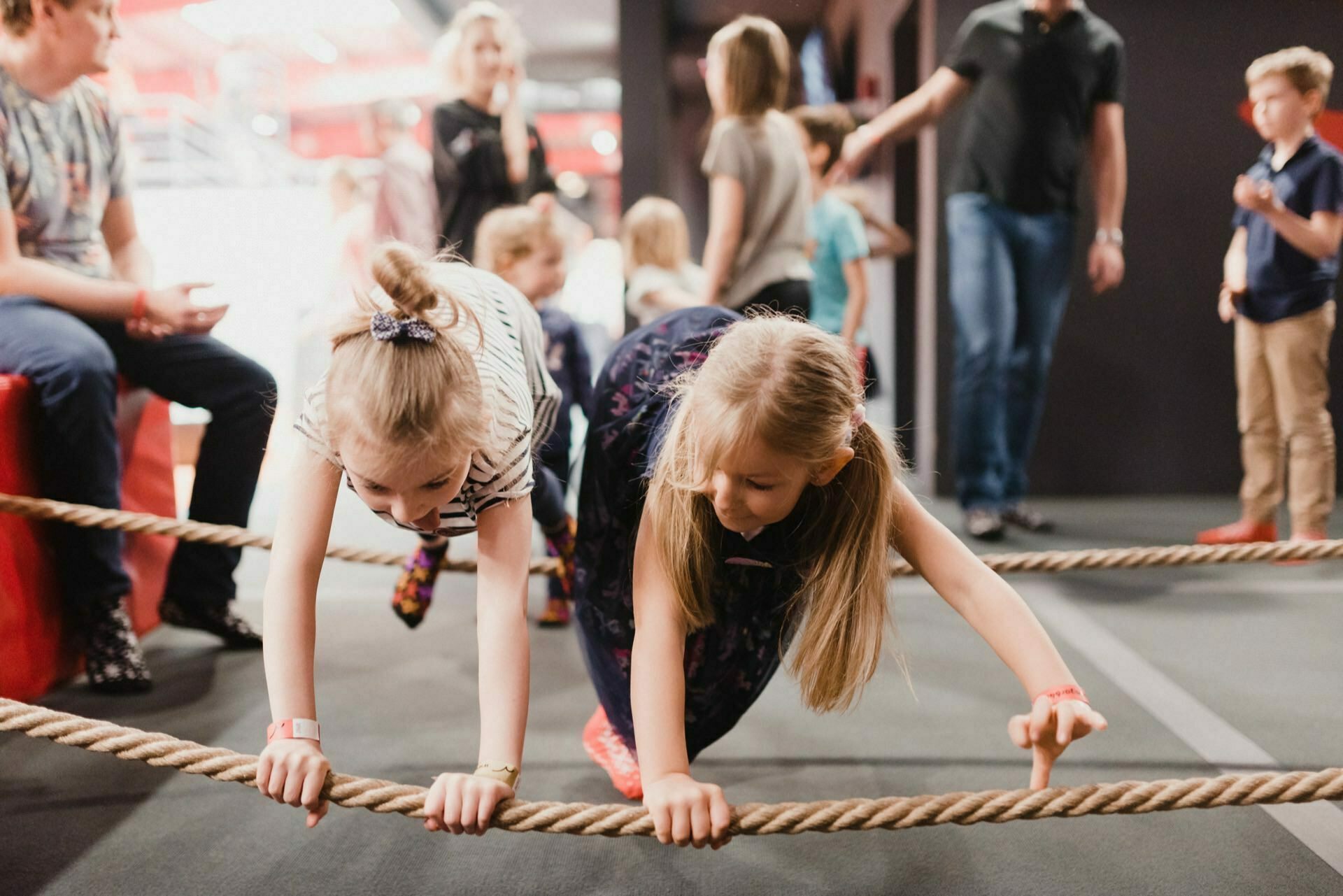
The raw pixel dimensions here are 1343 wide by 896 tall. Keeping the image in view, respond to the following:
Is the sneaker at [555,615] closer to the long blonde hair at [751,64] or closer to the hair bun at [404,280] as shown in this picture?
the long blonde hair at [751,64]

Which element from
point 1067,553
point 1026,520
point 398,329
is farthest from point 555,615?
point 1026,520

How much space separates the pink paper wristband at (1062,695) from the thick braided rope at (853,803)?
100 millimetres

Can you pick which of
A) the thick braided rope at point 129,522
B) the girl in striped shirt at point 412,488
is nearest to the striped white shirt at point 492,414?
the girl in striped shirt at point 412,488

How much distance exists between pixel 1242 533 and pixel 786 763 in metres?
1.48

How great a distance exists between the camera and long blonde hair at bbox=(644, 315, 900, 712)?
0.91m

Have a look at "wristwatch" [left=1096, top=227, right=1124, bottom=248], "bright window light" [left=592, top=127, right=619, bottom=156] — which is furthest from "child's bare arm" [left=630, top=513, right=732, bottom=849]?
"bright window light" [left=592, top=127, right=619, bottom=156]

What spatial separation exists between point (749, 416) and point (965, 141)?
88.5 inches

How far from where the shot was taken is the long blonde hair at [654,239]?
2.69m

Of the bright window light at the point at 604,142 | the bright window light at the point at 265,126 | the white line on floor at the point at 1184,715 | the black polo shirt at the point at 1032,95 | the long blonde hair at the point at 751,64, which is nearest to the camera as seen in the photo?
the white line on floor at the point at 1184,715

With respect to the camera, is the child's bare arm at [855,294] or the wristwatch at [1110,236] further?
the child's bare arm at [855,294]

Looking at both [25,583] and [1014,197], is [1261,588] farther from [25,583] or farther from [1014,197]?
[25,583]

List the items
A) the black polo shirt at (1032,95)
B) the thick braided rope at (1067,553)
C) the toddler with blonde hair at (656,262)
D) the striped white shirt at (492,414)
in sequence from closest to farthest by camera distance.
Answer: the striped white shirt at (492,414)
the thick braided rope at (1067,553)
the black polo shirt at (1032,95)
the toddler with blonde hair at (656,262)

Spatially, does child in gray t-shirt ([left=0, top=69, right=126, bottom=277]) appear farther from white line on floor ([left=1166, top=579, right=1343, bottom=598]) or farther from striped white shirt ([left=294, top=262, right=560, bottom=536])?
white line on floor ([left=1166, top=579, right=1343, bottom=598])

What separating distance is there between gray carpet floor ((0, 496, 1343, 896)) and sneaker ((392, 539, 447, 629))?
0.18 meters
